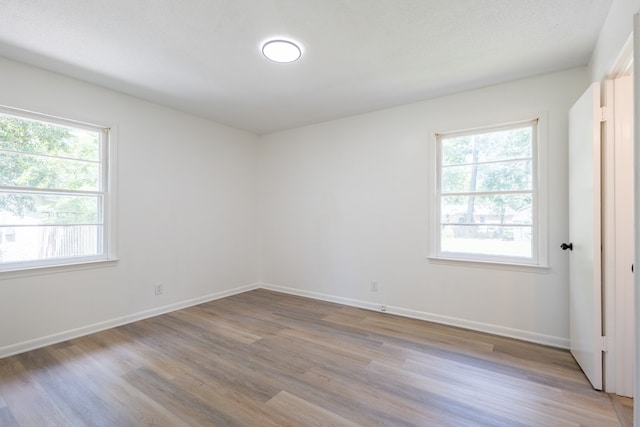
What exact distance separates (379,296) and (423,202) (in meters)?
1.30

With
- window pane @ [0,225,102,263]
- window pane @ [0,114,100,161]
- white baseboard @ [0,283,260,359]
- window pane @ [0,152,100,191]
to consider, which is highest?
window pane @ [0,114,100,161]

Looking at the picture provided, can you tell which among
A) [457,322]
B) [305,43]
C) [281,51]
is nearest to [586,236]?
[457,322]

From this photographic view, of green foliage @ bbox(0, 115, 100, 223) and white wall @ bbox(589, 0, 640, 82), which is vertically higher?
white wall @ bbox(589, 0, 640, 82)

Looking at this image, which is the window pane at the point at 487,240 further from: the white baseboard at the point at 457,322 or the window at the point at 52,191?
the window at the point at 52,191

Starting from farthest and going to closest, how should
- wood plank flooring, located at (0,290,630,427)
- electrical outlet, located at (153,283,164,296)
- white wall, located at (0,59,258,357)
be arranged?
1. electrical outlet, located at (153,283,164,296)
2. white wall, located at (0,59,258,357)
3. wood plank flooring, located at (0,290,630,427)

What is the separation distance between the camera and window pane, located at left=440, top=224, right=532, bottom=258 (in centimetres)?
298

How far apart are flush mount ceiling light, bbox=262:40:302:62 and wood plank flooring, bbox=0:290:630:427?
255cm

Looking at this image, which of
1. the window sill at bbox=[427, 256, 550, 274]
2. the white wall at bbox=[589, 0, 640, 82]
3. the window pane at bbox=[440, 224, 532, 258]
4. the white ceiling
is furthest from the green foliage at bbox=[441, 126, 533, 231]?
the white wall at bbox=[589, 0, 640, 82]

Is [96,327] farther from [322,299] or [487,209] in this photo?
[487,209]

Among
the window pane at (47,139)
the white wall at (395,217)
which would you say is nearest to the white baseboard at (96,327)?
the white wall at (395,217)

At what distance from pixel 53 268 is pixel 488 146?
453cm

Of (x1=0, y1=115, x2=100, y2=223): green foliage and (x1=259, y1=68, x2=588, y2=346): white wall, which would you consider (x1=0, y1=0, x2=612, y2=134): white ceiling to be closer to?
(x1=259, y1=68, x2=588, y2=346): white wall

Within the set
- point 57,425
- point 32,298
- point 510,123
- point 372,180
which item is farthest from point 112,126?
point 510,123

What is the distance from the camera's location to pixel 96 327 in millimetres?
3096
